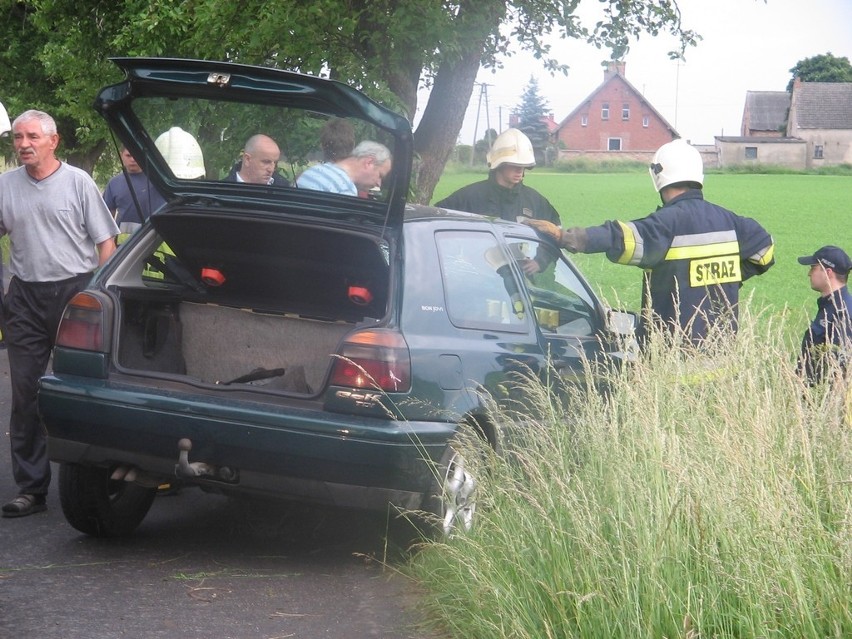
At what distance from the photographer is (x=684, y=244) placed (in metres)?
6.88

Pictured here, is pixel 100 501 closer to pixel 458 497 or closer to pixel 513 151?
pixel 458 497

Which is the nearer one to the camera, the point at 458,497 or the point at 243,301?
the point at 458,497

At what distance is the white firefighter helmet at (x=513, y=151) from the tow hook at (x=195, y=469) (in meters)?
4.10

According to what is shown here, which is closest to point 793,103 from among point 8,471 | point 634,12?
point 634,12

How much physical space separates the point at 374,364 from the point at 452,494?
2.10ft

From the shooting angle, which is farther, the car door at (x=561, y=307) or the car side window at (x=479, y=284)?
the car door at (x=561, y=307)

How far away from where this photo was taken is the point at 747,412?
4.71 m

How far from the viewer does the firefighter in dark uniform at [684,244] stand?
22.2ft

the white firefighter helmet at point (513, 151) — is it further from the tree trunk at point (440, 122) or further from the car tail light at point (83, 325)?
the tree trunk at point (440, 122)

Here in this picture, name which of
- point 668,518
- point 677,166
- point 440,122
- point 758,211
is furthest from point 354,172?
point 758,211

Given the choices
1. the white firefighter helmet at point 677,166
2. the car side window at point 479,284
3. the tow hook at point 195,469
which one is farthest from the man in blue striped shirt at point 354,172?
the white firefighter helmet at point 677,166

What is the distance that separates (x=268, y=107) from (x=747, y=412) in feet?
8.14

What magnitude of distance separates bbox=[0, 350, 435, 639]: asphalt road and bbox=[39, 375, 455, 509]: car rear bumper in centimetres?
37

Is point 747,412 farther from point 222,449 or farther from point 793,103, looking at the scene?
point 793,103
